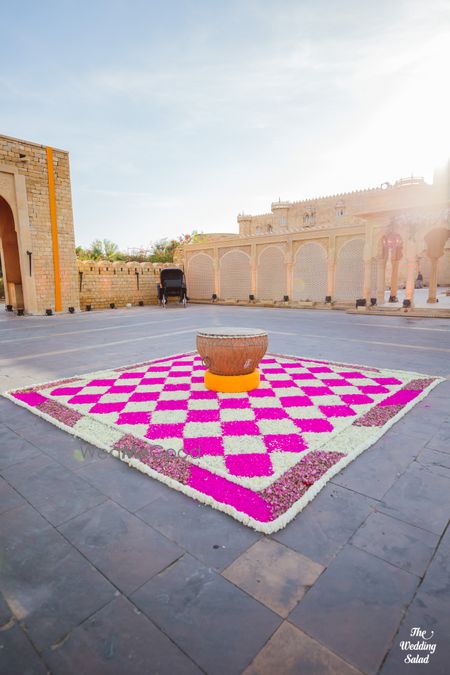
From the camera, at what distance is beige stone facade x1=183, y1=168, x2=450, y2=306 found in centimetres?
1066

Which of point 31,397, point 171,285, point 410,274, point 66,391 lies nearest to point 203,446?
point 66,391

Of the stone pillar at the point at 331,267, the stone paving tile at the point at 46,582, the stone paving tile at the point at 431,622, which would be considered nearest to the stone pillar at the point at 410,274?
the stone pillar at the point at 331,267

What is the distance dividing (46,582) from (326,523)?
1169mm

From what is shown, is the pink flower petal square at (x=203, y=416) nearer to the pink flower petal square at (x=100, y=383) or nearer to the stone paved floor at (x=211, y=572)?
the stone paved floor at (x=211, y=572)

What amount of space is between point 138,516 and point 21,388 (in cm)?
264

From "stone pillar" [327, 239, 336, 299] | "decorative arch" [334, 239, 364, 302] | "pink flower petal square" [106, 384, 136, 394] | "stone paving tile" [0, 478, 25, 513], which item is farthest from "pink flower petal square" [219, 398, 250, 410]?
"stone pillar" [327, 239, 336, 299]

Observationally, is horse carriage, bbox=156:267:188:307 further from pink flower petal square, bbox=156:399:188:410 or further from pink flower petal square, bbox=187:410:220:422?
pink flower petal square, bbox=187:410:220:422

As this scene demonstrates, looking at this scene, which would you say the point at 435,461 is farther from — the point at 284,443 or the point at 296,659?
the point at 296,659

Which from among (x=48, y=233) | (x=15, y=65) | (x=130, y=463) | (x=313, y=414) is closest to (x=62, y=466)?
(x=130, y=463)

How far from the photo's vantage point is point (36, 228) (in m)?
11.5

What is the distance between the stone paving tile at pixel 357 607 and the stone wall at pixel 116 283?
46.9 feet

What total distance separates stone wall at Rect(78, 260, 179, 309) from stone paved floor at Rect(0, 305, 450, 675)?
42.4ft

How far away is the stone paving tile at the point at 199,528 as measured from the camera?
56.6 inches

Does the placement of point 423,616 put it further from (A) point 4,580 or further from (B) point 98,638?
(A) point 4,580
